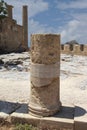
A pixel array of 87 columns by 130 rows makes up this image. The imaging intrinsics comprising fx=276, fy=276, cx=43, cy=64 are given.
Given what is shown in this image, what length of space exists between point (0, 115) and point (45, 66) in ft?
5.79

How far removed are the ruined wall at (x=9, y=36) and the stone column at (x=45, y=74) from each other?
19.0 m

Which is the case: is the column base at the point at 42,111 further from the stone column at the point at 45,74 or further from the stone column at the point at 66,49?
the stone column at the point at 66,49

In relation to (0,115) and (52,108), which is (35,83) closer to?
(52,108)

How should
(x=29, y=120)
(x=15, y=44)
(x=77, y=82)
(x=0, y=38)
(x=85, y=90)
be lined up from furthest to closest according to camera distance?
1. (x=15, y=44)
2. (x=0, y=38)
3. (x=77, y=82)
4. (x=85, y=90)
5. (x=29, y=120)

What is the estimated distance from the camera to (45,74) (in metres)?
7.23

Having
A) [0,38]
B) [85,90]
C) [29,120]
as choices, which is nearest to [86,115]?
[29,120]

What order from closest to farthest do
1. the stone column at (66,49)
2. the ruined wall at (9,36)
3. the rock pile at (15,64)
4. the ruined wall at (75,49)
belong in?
the rock pile at (15,64) → the ruined wall at (75,49) → the ruined wall at (9,36) → the stone column at (66,49)

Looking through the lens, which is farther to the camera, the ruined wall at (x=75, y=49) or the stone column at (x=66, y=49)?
the stone column at (x=66, y=49)

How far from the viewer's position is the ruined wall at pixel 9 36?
2651 cm

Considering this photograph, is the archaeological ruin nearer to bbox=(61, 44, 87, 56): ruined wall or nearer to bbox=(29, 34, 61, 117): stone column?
bbox=(61, 44, 87, 56): ruined wall

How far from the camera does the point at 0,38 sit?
26.0 metres

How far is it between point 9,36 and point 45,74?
2144 centimetres

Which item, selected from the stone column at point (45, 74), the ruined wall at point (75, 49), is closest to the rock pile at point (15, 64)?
the ruined wall at point (75, 49)

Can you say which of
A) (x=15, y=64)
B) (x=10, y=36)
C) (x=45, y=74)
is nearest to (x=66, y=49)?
(x=10, y=36)
